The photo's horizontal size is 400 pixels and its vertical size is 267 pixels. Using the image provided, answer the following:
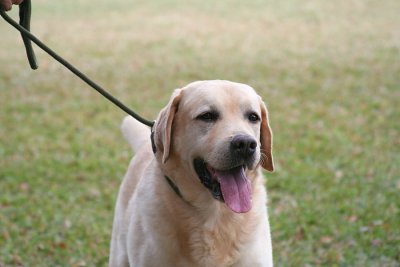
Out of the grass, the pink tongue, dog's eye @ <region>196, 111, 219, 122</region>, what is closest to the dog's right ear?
dog's eye @ <region>196, 111, 219, 122</region>

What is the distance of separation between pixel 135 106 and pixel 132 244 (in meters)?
6.67

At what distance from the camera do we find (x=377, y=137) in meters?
8.78

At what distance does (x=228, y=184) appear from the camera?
11.8 ft

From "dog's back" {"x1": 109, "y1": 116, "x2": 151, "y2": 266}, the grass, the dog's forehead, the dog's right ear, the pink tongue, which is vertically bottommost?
the grass

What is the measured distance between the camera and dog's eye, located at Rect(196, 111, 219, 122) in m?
3.67

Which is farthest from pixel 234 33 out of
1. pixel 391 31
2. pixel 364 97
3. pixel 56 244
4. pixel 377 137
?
pixel 56 244

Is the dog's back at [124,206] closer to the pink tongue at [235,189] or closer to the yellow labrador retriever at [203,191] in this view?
the yellow labrador retriever at [203,191]

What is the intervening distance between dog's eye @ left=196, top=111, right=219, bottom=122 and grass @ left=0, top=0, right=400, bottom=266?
7.38ft

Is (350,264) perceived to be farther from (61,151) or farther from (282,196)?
(61,151)

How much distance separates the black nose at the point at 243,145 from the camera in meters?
3.45

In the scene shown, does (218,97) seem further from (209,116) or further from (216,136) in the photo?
(216,136)

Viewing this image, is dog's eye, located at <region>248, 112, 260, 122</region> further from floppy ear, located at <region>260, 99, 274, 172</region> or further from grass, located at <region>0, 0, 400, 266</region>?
grass, located at <region>0, 0, 400, 266</region>

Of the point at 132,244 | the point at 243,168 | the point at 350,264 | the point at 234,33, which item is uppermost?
the point at 243,168

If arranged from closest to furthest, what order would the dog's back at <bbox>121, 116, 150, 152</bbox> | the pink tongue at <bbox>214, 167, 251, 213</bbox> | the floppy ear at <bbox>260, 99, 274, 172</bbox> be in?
the pink tongue at <bbox>214, 167, 251, 213</bbox>, the floppy ear at <bbox>260, 99, 274, 172</bbox>, the dog's back at <bbox>121, 116, 150, 152</bbox>
